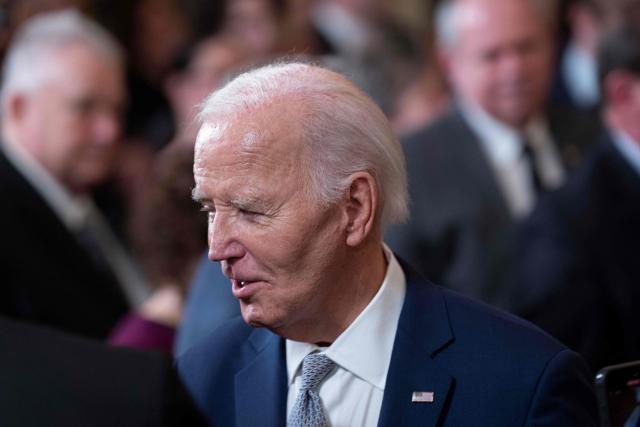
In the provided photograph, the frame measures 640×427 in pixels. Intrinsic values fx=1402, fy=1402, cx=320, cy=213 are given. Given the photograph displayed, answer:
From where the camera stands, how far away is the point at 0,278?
4.65m

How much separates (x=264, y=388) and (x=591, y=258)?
1.88m

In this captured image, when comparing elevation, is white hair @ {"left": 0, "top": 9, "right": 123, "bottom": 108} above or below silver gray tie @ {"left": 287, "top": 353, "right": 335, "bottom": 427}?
above

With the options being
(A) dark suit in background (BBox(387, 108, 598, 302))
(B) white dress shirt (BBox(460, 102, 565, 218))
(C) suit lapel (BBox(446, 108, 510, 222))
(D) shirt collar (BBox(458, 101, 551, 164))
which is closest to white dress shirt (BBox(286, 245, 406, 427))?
(A) dark suit in background (BBox(387, 108, 598, 302))

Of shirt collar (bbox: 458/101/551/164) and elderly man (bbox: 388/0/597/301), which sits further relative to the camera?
shirt collar (bbox: 458/101/551/164)

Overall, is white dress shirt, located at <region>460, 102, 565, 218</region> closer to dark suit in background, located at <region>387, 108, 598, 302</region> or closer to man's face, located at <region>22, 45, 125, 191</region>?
dark suit in background, located at <region>387, 108, 598, 302</region>

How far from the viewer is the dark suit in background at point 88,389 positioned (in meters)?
2.23

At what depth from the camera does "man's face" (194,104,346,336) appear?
277 centimetres

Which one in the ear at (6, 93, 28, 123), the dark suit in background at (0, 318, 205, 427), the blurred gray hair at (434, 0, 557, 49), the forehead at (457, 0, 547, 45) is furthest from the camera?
the blurred gray hair at (434, 0, 557, 49)

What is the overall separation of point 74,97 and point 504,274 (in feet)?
5.93

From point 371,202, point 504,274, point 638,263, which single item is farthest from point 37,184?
point 371,202

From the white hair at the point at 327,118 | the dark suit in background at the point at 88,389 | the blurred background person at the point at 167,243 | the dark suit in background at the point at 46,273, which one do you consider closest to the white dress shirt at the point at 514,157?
the blurred background person at the point at 167,243

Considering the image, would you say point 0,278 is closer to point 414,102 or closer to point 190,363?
point 190,363

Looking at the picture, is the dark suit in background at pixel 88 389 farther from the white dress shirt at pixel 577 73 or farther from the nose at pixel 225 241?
the white dress shirt at pixel 577 73

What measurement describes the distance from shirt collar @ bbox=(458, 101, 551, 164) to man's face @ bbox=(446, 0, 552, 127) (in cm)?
3
